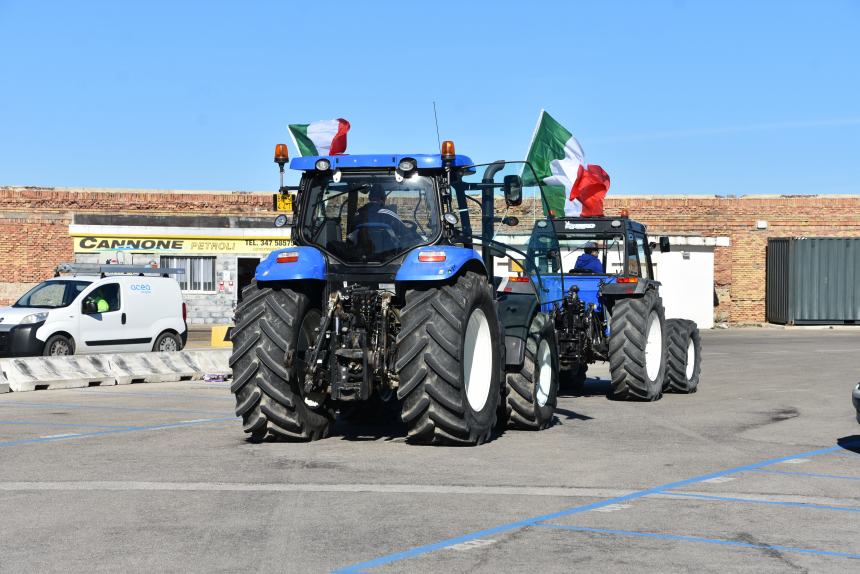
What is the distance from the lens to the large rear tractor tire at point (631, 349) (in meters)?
15.6

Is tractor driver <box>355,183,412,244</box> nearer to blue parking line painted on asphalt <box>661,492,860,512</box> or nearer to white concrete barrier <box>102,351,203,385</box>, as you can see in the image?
blue parking line painted on asphalt <box>661,492,860,512</box>

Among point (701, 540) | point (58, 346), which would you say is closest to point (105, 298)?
point (58, 346)

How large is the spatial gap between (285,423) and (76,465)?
193 cm

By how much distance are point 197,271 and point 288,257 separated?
1135 inches

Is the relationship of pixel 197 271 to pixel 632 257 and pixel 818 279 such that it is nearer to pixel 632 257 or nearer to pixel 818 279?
pixel 818 279

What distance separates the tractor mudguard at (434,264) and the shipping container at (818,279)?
111ft

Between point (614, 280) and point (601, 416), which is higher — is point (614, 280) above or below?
above

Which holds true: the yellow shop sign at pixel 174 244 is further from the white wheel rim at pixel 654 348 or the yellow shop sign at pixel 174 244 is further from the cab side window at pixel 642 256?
the white wheel rim at pixel 654 348

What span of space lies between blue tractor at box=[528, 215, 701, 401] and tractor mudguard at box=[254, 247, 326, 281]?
12.2ft

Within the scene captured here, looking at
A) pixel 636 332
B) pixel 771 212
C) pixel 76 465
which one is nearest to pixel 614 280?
pixel 636 332

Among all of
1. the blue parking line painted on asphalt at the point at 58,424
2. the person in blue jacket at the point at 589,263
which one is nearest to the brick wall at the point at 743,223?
the person in blue jacket at the point at 589,263

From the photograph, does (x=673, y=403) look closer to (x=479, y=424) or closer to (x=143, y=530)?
(x=479, y=424)

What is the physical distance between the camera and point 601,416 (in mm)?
13867

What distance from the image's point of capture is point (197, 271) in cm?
3903
